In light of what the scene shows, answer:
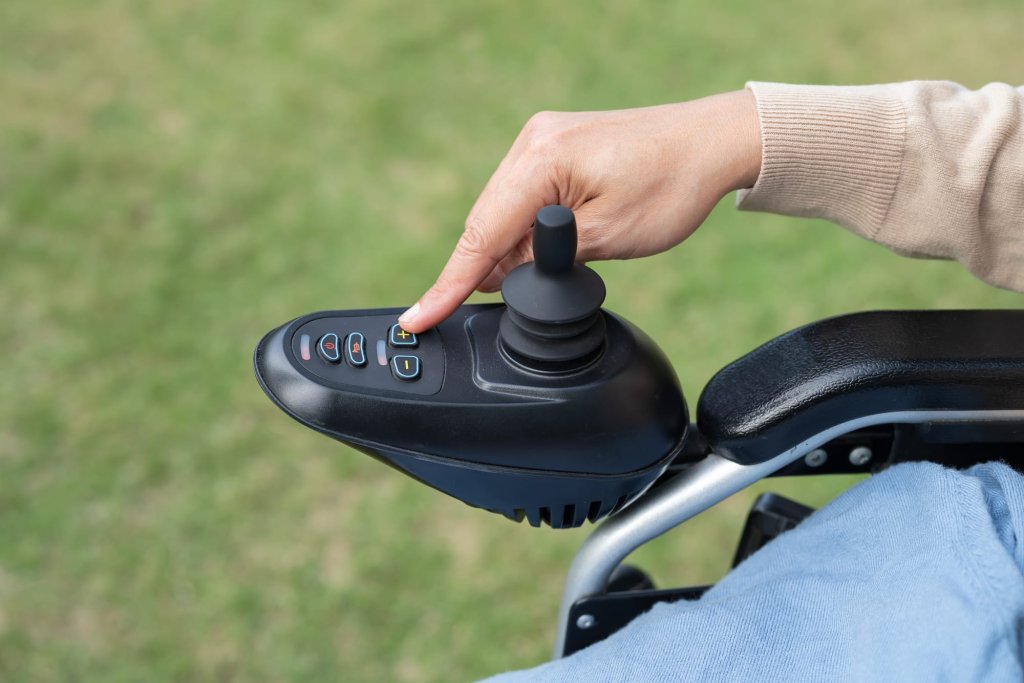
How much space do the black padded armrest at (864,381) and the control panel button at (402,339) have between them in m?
0.22

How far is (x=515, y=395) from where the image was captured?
699 millimetres

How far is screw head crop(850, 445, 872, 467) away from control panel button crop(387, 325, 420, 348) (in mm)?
348

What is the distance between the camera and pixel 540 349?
698 mm

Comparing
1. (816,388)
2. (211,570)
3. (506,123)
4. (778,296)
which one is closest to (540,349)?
(816,388)

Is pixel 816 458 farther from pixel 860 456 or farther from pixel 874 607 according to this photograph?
pixel 874 607

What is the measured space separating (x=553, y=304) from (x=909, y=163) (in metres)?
0.35

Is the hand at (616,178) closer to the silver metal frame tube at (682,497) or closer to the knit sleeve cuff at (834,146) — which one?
the knit sleeve cuff at (834,146)

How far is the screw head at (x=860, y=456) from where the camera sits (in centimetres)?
78

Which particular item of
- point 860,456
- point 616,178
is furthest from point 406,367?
point 860,456

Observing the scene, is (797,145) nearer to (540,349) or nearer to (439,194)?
(540,349)

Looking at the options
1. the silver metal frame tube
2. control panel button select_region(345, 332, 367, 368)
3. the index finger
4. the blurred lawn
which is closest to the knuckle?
the index finger

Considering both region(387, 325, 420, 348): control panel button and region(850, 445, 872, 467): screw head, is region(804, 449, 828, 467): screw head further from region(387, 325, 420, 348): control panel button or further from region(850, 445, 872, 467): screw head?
region(387, 325, 420, 348): control panel button

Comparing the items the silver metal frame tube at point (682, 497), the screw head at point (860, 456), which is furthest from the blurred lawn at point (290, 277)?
the screw head at point (860, 456)

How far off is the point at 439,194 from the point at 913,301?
105cm
